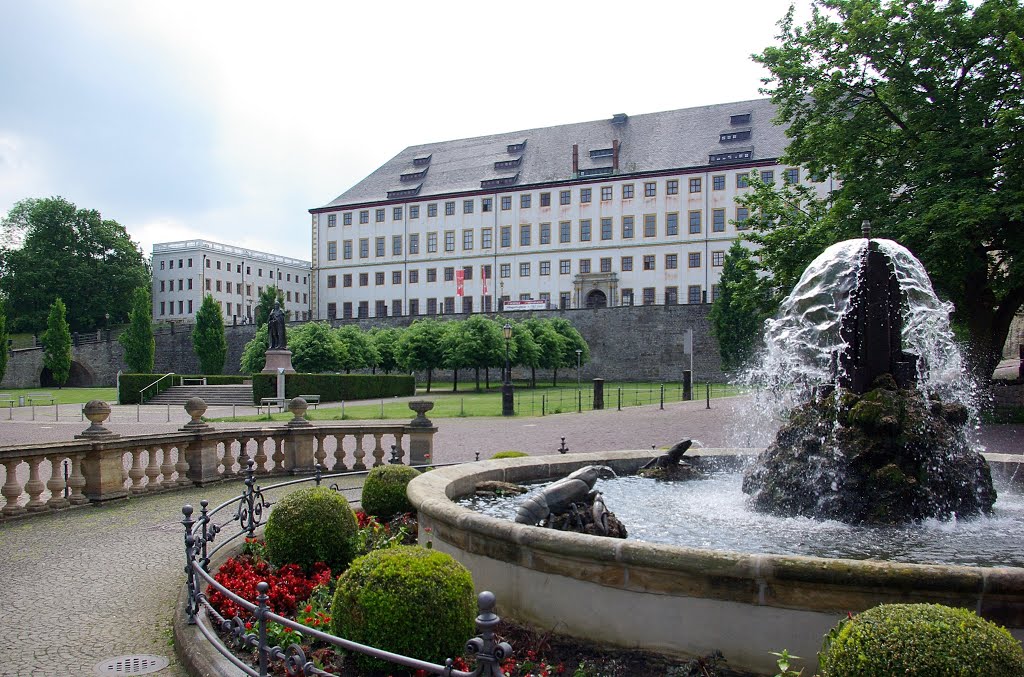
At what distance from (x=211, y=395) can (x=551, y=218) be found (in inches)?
1487

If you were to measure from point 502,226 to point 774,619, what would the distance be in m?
71.3

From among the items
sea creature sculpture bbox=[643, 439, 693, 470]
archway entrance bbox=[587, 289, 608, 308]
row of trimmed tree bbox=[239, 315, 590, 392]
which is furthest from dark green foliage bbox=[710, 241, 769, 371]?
sea creature sculpture bbox=[643, 439, 693, 470]

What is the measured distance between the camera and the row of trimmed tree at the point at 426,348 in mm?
50062

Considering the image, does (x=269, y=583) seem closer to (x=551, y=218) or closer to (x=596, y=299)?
(x=596, y=299)

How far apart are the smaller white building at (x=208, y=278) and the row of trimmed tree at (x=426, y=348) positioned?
43.4 meters

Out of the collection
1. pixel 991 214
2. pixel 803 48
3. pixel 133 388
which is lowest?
pixel 133 388

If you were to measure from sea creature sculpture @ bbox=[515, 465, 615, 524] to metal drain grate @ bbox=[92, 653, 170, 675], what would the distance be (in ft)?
8.68

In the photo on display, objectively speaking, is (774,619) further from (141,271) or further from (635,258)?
(141,271)

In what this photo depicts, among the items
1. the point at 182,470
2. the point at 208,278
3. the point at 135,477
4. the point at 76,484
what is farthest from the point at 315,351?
the point at 208,278

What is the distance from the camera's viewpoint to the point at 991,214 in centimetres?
1923

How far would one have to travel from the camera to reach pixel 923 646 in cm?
337

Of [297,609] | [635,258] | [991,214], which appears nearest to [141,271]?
[635,258]

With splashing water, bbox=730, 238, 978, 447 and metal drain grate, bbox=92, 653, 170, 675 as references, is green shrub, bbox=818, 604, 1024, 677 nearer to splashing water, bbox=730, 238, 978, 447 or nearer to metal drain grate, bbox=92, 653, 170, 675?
metal drain grate, bbox=92, 653, 170, 675

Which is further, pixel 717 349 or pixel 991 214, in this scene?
pixel 717 349
